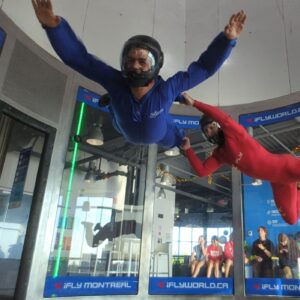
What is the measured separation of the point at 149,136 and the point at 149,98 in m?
0.20

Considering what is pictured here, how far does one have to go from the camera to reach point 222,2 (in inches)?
125

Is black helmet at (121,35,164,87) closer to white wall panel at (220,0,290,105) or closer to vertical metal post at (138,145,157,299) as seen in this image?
vertical metal post at (138,145,157,299)

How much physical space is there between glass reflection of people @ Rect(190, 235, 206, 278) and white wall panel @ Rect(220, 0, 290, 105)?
1.35 meters

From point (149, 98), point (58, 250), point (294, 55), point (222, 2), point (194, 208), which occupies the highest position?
point (222, 2)

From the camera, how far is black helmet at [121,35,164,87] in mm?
1322

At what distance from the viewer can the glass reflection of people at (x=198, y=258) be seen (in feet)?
8.75

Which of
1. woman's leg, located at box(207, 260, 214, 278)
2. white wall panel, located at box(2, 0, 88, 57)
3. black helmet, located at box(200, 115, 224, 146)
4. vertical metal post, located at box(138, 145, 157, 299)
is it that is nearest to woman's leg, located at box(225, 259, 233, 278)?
woman's leg, located at box(207, 260, 214, 278)

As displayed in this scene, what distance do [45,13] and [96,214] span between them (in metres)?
1.59

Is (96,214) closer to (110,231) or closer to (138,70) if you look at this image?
(110,231)

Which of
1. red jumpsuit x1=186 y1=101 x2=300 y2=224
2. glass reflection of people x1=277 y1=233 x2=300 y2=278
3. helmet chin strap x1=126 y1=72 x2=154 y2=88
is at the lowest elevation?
glass reflection of people x1=277 y1=233 x2=300 y2=278

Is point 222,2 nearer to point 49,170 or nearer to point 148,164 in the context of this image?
point 148,164

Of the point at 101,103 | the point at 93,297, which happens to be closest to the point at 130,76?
the point at 101,103

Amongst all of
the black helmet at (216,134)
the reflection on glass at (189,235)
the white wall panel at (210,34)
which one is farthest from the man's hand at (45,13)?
the reflection on glass at (189,235)

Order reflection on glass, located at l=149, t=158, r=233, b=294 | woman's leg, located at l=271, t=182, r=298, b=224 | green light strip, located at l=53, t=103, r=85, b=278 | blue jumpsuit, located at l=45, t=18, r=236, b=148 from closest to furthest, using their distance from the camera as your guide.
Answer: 1. blue jumpsuit, located at l=45, t=18, r=236, b=148
2. woman's leg, located at l=271, t=182, r=298, b=224
3. green light strip, located at l=53, t=103, r=85, b=278
4. reflection on glass, located at l=149, t=158, r=233, b=294
